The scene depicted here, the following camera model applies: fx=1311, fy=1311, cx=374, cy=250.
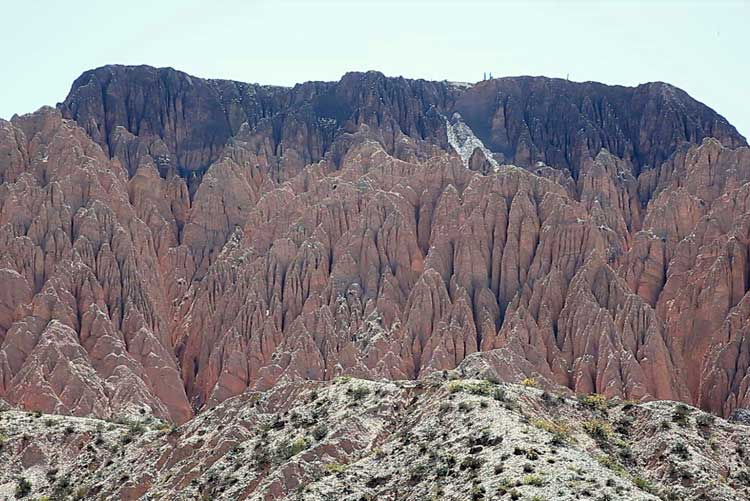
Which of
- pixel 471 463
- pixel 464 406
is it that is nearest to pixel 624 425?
pixel 464 406

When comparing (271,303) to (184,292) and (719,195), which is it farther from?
(719,195)

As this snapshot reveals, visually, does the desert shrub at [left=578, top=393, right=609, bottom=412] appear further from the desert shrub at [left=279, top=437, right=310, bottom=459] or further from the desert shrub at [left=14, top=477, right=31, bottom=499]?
the desert shrub at [left=14, top=477, right=31, bottom=499]

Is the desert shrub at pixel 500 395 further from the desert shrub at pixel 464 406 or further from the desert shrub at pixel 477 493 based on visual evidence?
the desert shrub at pixel 477 493

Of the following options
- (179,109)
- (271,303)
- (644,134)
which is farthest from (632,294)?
(179,109)

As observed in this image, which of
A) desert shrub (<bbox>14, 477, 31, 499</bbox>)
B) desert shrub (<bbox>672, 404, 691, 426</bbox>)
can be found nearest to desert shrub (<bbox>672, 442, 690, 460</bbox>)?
desert shrub (<bbox>672, 404, 691, 426</bbox>)

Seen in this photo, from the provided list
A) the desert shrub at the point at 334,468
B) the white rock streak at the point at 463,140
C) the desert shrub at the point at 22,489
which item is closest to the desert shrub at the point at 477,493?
the desert shrub at the point at 334,468

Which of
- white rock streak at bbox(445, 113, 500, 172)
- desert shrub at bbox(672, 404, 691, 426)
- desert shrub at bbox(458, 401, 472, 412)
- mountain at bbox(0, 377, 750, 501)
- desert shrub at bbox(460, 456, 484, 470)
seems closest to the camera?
mountain at bbox(0, 377, 750, 501)

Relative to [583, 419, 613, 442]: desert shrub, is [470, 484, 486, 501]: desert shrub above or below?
above

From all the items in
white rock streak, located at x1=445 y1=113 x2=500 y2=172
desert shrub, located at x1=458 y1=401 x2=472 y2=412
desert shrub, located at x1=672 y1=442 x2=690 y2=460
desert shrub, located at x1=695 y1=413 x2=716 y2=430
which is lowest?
desert shrub, located at x1=672 y1=442 x2=690 y2=460
